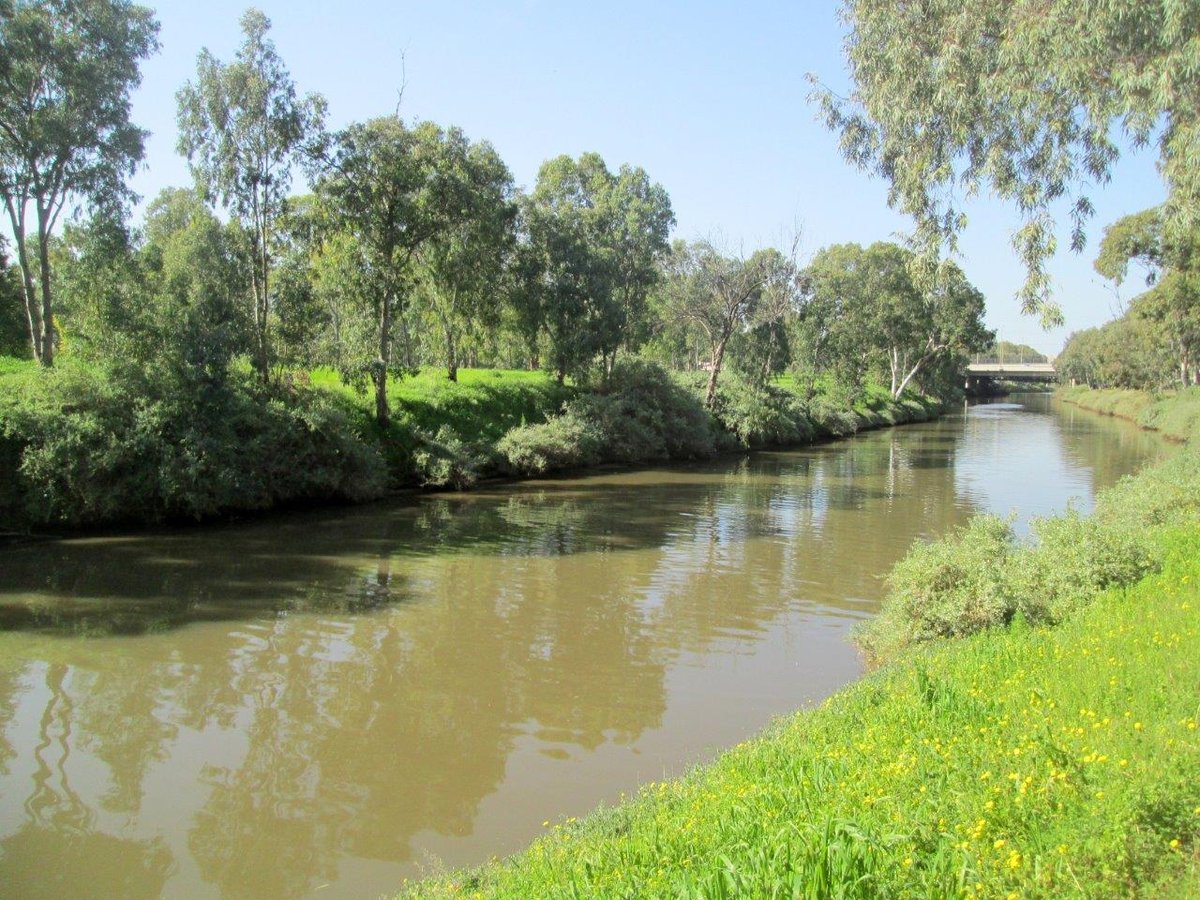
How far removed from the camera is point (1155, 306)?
40500 mm

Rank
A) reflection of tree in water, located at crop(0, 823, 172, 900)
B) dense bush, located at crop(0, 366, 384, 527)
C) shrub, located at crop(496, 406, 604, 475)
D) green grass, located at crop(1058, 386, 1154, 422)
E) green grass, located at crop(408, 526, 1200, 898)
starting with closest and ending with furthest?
1. green grass, located at crop(408, 526, 1200, 898)
2. reflection of tree in water, located at crop(0, 823, 172, 900)
3. dense bush, located at crop(0, 366, 384, 527)
4. shrub, located at crop(496, 406, 604, 475)
5. green grass, located at crop(1058, 386, 1154, 422)

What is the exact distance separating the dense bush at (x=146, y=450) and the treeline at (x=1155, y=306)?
20565mm

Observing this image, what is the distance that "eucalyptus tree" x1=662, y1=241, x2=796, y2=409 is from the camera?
157 ft

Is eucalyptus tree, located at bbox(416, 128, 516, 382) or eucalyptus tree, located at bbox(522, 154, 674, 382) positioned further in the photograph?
eucalyptus tree, located at bbox(522, 154, 674, 382)

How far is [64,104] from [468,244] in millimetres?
13684

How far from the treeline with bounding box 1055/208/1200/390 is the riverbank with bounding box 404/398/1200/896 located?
1030cm

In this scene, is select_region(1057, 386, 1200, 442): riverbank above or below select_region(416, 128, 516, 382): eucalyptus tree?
below

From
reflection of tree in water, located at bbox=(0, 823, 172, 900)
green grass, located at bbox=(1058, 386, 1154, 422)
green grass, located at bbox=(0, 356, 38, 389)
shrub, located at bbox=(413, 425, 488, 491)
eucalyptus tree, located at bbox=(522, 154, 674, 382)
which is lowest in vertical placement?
reflection of tree in water, located at bbox=(0, 823, 172, 900)

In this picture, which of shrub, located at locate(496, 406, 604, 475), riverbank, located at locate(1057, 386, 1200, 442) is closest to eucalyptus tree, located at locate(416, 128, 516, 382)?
shrub, located at locate(496, 406, 604, 475)

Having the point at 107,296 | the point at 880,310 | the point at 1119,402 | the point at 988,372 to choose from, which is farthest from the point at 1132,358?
the point at 107,296

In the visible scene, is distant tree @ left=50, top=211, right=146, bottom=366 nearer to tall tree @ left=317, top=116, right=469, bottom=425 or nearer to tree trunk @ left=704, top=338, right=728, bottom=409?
tall tree @ left=317, top=116, right=469, bottom=425

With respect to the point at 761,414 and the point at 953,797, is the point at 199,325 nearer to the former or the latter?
the point at 953,797

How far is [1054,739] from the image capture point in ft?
19.0

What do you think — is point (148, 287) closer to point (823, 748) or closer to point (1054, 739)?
point (823, 748)
